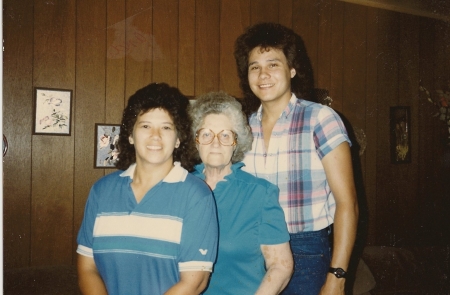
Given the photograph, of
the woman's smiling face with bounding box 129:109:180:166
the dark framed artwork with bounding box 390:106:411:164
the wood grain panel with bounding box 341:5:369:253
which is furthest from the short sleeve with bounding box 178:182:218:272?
the dark framed artwork with bounding box 390:106:411:164

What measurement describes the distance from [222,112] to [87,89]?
1.66 m

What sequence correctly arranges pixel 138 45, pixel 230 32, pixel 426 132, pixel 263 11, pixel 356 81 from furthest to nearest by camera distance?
pixel 426 132 < pixel 356 81 < pixel 263 11 < pixel 230 32 < pixel 138 45

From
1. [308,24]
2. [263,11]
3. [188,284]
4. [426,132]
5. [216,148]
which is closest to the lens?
[188,284]

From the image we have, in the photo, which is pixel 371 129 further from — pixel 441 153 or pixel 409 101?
pixel 441 153

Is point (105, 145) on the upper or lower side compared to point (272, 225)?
upper

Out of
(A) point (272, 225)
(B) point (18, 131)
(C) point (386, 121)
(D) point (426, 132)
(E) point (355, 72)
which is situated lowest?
(A) point (272, 225)

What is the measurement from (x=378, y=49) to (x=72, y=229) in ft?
11.2

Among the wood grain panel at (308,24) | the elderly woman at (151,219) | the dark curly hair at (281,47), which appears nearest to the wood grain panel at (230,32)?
the wood grain panel at (308,24)

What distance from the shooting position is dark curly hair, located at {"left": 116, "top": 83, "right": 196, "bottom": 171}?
1.40m

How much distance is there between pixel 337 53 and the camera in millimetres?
3650

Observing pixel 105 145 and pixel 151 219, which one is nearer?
pixel 151 219

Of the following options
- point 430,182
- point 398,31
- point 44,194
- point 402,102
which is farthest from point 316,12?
point 44,194

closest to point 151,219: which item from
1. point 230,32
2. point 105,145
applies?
point 105,145

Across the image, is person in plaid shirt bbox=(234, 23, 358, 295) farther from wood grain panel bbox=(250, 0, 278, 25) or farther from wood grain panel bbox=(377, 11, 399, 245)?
wood grain panel bbox=(377, 11, 399, 245)
